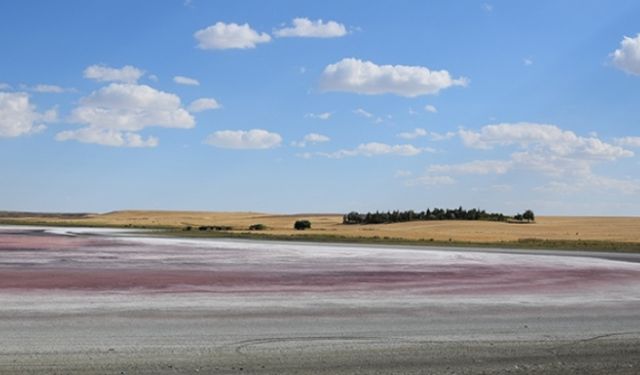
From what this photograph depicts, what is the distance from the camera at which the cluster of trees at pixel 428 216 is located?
331 ft

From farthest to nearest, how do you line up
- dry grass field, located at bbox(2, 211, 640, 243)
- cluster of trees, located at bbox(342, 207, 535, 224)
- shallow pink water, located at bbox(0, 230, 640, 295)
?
cluster of trees, located at bbox(342, 207, 535, 224)
dry grass field, located at bbox(2, 211, 640, 243)
shallow pink water, located at bbox(0, 230, 640, 295)

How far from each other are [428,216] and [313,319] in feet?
291

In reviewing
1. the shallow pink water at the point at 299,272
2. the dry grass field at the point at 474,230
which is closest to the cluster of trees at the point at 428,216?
the dry grass field at the point at 474,230

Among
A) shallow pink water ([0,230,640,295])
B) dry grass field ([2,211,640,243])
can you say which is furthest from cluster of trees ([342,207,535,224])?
shallow pink water ([0,230,640,295])

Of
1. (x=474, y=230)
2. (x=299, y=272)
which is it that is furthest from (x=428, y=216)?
(x=299, y=272)

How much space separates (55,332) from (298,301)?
19.5ft

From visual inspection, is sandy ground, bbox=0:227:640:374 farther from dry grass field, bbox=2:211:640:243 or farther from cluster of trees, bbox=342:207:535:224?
cluster of trees, bbox=342:207:535:224

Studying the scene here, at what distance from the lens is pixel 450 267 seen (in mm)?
28297

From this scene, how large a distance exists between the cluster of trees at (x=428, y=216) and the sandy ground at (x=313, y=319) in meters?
73.3

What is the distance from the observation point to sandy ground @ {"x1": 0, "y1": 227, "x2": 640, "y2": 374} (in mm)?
10391

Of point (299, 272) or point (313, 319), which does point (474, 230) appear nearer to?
point (299, 272)

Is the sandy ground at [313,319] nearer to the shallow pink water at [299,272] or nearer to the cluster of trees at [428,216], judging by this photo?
the shallow pink water at [299,272]

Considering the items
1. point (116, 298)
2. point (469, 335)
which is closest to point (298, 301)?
point (116, 298)

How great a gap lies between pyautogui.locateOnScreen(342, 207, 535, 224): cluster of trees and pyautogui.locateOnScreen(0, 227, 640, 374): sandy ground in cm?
7330
